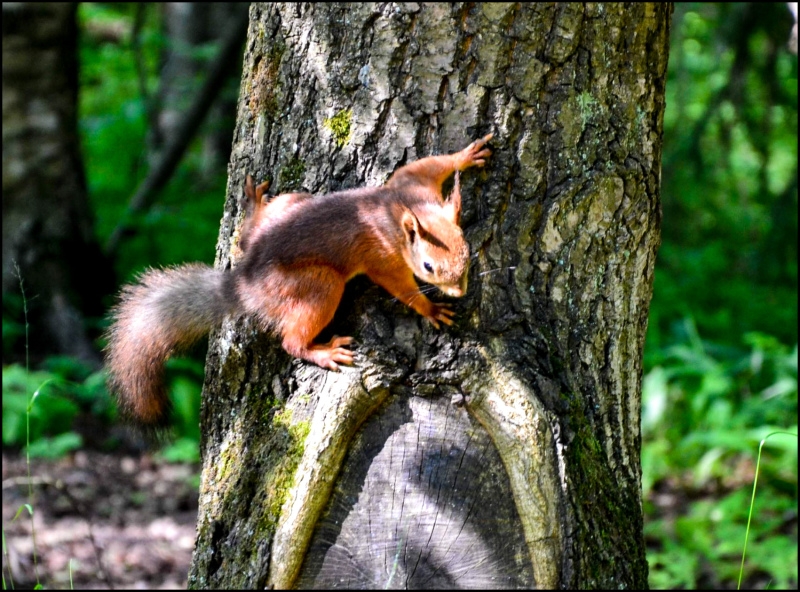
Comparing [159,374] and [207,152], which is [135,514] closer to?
[159,374]

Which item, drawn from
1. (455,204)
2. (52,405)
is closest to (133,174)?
(52,405)

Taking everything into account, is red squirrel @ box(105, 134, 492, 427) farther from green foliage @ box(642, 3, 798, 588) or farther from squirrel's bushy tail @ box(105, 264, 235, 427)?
green foliage @ box(642, 3, 798, 588)

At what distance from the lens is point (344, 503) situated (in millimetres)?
1887

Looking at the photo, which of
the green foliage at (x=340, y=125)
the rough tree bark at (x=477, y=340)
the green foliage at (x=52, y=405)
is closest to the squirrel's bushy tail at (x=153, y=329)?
the rough tree bark at (x=477, y=340)

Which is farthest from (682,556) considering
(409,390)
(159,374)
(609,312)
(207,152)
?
(207,152)

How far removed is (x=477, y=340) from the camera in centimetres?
189

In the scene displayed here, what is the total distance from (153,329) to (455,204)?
0.94m

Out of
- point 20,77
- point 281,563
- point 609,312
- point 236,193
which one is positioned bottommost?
point 281,563

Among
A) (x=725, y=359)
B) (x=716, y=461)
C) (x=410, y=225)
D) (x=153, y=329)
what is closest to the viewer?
(x=410, y=225)

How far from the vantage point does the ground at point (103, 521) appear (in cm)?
343

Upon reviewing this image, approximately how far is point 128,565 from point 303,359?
87.0 inches

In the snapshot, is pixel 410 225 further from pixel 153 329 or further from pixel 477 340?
pixel 153 329

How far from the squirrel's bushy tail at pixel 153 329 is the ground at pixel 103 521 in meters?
1.08

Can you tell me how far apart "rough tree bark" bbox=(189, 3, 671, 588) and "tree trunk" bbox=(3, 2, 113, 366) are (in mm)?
3416
